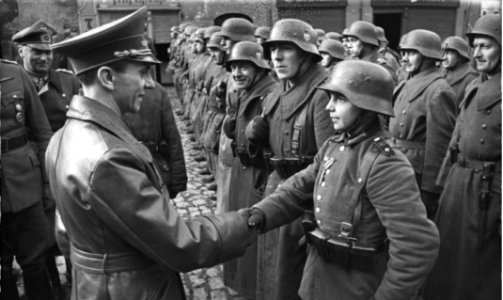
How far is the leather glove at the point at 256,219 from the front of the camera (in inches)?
115

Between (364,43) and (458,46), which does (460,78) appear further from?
(364,43)

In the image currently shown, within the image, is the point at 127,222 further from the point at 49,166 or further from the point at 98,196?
the point at 49,166

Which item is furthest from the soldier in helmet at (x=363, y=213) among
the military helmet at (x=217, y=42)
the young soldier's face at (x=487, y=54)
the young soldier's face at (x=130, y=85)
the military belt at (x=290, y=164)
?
the military helmet at (x=217, y=42)

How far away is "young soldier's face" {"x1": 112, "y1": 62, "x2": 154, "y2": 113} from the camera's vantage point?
255 centimetres

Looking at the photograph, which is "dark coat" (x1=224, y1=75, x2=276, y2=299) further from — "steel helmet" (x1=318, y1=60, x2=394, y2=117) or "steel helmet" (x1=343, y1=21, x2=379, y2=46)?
"steel helmet" (x1=343, y1=21, x2=379, y2=46)

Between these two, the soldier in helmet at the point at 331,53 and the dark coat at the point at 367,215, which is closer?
the dark coat at the point at 367,215

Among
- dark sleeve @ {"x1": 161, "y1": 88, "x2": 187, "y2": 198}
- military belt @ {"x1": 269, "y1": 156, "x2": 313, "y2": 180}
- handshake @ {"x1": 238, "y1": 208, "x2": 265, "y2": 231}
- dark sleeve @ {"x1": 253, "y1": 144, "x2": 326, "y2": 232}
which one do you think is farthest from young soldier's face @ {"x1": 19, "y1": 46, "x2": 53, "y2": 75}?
handshake @ {"x1": 238, "y1": 208, "x2": 265, "y2": 231}

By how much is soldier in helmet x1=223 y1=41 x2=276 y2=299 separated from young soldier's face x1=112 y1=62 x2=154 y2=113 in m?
2.25

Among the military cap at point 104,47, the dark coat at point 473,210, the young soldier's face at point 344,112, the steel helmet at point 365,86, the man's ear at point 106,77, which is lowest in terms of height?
the dark coat at point 473,210

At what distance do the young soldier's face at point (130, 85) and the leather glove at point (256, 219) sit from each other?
93 centimetres

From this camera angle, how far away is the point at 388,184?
2621 millimetres

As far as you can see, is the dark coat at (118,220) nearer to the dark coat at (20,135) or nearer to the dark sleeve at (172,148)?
the dark coat at (20,135)

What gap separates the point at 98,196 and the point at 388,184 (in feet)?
4.76

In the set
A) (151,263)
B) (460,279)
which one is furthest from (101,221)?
(460,279)
